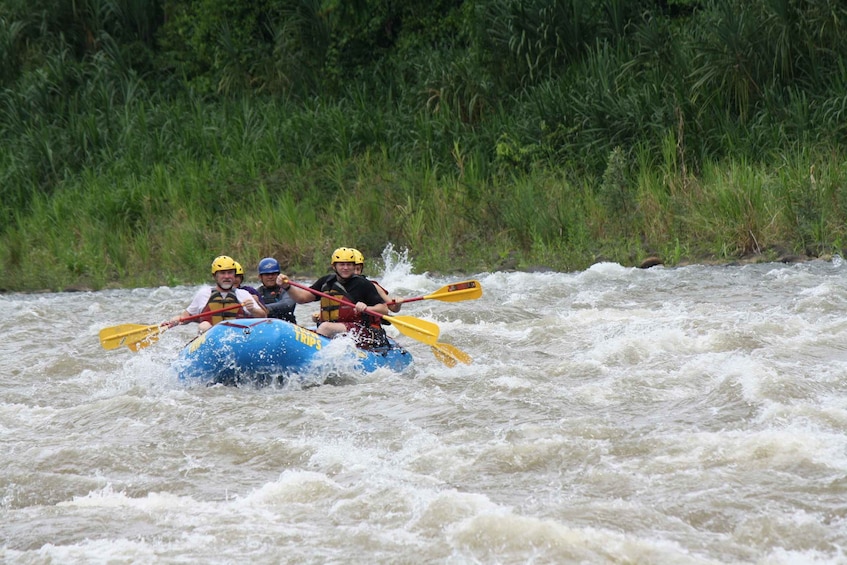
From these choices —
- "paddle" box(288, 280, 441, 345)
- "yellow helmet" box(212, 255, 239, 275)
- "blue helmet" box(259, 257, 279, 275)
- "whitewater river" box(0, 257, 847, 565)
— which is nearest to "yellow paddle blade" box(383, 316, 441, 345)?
"paddle" box(288, 280, 441, 345)

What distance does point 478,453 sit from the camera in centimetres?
600

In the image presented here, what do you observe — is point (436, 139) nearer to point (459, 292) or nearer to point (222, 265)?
point (459, 292)

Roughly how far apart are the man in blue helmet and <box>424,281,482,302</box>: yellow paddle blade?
1121 mm

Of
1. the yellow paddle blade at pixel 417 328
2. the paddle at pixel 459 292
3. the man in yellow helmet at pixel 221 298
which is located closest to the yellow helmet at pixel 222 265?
the man in yellow helmet at pixel 221 298

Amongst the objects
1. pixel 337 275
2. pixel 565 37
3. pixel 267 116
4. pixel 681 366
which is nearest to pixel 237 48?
pixel 267 116

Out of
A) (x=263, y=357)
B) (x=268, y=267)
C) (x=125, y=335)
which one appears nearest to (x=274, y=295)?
(x=268, y=267)

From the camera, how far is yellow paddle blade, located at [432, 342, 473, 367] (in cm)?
841

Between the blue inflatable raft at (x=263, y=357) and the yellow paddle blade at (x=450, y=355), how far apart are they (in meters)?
0.59

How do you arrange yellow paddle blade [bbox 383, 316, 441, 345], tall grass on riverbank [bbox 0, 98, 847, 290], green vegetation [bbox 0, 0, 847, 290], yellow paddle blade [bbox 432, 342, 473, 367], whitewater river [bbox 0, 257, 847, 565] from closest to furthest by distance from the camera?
whitewater river [bbox 0, 257, 847, 565] → yellow paddle blade [bbox 432, 342, 473, 367] → yellow paddle blade [bbox 383, 316, 441, 345] → tall grass on riverbank [bbox 0, 98, 847, 290] → green vegetation [bbox 0, 0, 847, 290]

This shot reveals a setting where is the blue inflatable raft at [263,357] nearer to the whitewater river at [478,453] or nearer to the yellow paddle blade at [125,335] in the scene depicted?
the whitewater river at [478,453]

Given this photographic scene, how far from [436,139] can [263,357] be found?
9.39 metres

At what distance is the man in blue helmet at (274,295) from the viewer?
9.08m

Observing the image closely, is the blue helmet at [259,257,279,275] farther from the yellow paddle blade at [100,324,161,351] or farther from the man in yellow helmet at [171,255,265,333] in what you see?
the yellow paddle blade at [100,324,161,351]

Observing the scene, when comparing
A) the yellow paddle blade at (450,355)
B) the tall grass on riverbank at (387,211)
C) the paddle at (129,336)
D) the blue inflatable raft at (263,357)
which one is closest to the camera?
the blue inflatable raft at (263,357)
